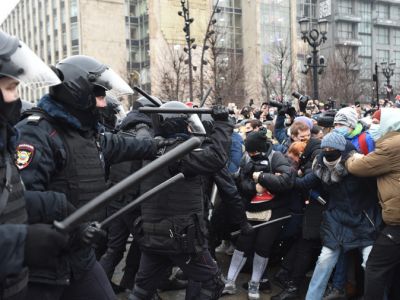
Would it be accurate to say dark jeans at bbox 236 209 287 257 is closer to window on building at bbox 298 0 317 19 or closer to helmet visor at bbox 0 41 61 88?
helmet visor at bbox 0 41 61 88

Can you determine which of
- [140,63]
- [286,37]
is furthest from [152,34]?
[286,37]

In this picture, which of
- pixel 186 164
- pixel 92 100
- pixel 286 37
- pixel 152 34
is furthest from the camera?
pixel 286 37

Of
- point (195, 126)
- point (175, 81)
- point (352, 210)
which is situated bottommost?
point (352, 210)

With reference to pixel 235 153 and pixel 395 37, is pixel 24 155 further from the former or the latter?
pixel 395 37

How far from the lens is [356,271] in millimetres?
4727

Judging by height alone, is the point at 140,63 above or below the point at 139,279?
above

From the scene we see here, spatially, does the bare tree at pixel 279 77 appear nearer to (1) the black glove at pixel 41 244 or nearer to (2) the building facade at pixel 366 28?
(2) the building facade at pixel 366 28

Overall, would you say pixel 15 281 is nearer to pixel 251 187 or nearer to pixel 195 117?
pixel 195 117

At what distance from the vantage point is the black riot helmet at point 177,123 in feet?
12.4

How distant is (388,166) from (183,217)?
5.49 feet

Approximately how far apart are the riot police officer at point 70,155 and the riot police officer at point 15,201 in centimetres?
30

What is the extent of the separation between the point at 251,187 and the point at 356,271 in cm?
135

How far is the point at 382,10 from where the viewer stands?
76.8 m

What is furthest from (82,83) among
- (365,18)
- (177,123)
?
(365,18)
